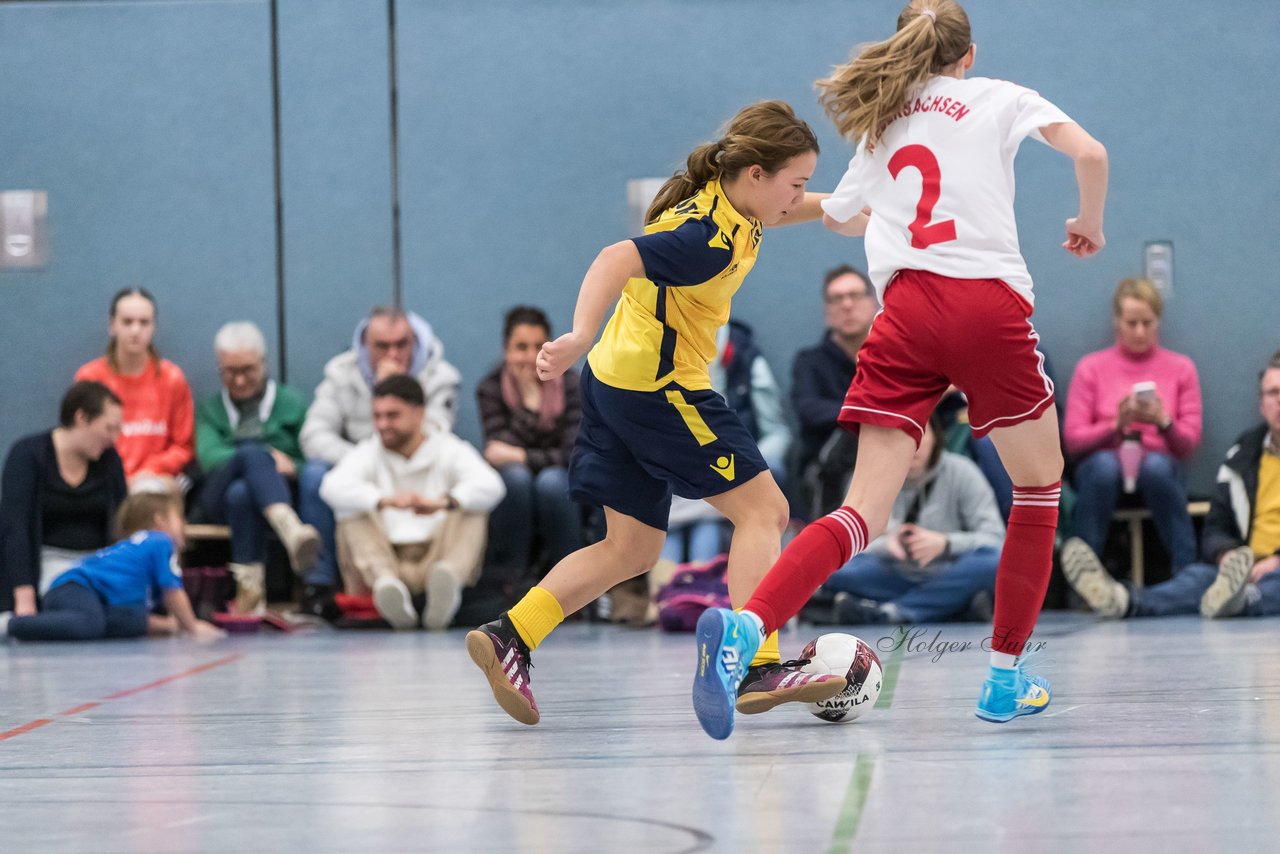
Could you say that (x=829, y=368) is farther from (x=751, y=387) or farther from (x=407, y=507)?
(x=407, y=507)

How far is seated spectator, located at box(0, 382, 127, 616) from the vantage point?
672 centimetres

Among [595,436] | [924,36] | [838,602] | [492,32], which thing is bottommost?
[838,602]

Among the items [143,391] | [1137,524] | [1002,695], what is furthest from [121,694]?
[1137,524]

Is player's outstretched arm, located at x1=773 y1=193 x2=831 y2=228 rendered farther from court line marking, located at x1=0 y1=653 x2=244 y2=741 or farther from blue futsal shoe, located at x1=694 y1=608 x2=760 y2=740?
court line marking, located at x1=0 y1=653 x2=244 y2=741

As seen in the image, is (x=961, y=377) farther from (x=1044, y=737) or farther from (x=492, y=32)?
(x=492, y=32)

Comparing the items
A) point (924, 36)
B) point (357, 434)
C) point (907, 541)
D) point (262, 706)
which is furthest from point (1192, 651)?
point (357, 434)

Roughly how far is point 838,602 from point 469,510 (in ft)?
5.77

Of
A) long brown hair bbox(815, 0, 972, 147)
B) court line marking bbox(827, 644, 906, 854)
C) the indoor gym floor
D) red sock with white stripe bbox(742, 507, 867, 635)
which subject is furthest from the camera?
long brown hair bbox(815, 0, 972, 147)

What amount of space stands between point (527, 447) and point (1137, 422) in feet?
9.49

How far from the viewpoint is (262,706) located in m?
4.04

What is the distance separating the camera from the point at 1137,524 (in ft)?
23.9

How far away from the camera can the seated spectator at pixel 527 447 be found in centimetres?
720

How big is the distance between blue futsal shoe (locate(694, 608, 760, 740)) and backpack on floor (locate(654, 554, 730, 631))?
3376 millimetres

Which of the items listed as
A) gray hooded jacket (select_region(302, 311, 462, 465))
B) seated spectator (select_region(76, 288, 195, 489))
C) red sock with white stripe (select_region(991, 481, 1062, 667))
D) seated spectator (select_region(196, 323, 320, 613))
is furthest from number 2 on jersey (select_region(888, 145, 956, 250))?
seated spectator (select_region(76, 288, 195, 489))
